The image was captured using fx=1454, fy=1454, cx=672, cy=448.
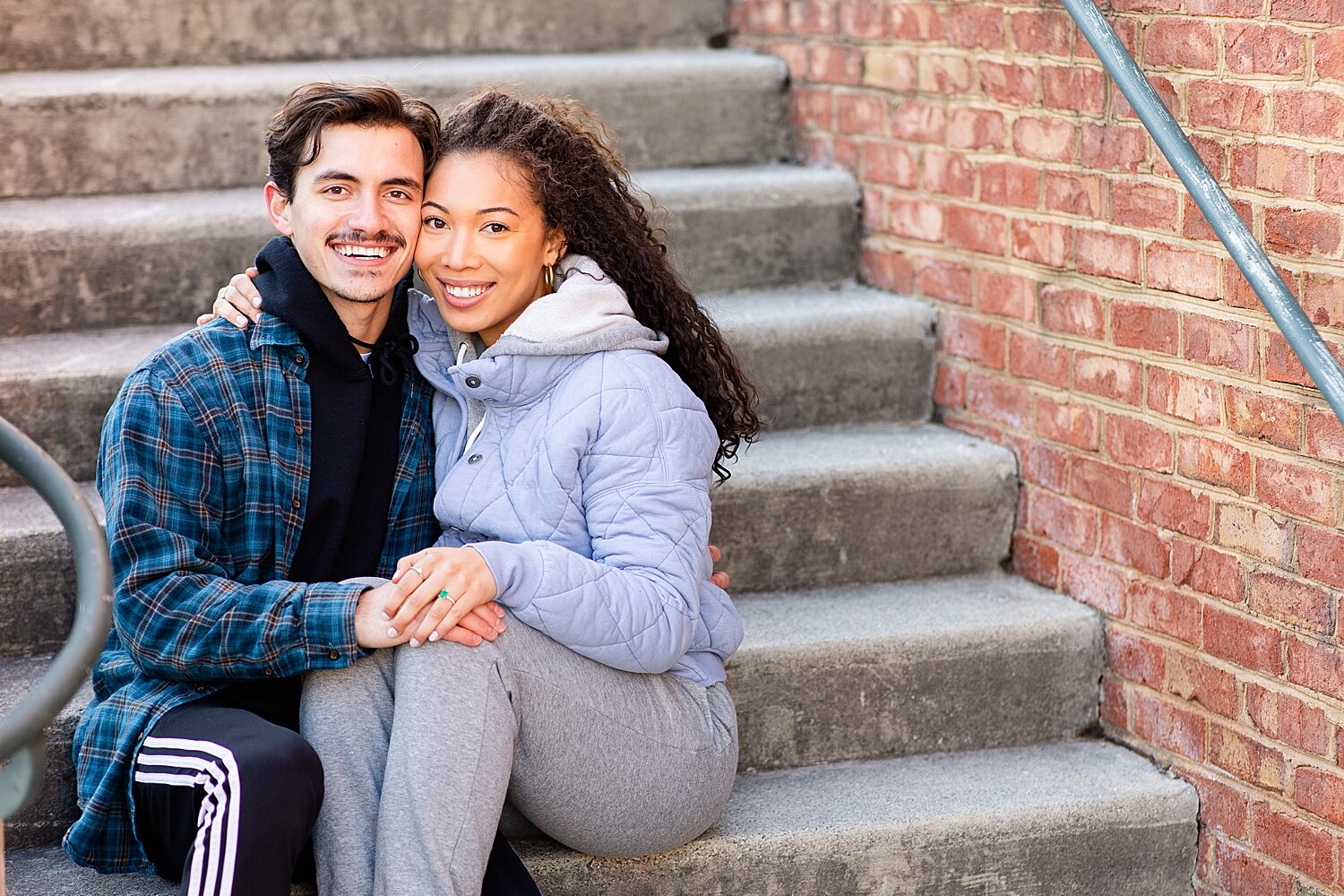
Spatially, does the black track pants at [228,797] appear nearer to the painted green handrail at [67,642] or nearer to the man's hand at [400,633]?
the man's hand at [400,633]

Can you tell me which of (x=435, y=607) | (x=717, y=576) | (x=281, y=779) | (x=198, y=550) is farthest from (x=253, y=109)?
(x=281, y=779)

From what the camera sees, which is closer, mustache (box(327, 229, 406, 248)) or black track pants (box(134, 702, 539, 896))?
black track pants (box(134, 702, 539, 896))

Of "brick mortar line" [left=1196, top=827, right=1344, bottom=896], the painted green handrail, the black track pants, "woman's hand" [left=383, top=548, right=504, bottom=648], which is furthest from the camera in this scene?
"brick mortar line" [left=1196, top=827, right=1344, bottom=896]

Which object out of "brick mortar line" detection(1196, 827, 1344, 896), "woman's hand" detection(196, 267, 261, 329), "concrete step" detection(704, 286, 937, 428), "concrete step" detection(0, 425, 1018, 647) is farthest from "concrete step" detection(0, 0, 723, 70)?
"brick mortar line" detection(1196, 827, 1344, 896)

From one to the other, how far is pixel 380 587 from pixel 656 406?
45 centimetres

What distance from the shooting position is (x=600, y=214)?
221 centimetres

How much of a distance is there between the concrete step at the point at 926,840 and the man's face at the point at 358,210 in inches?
34.9

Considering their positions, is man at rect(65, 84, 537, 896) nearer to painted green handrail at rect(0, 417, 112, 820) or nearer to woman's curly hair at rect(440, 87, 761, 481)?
woman's curly hair at rect(440, 87, 761, 481)

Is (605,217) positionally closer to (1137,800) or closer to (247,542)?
(247,542)

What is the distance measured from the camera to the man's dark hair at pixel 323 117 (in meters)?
2.12

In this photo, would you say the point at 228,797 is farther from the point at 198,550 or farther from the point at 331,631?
the point at 198,550

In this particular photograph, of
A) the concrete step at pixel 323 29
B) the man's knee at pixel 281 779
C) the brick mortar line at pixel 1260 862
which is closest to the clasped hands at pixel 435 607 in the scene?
A: the man's knee at pixel 281 779

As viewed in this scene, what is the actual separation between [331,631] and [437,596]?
6.0 inches

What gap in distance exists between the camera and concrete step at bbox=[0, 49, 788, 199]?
9.96ft
